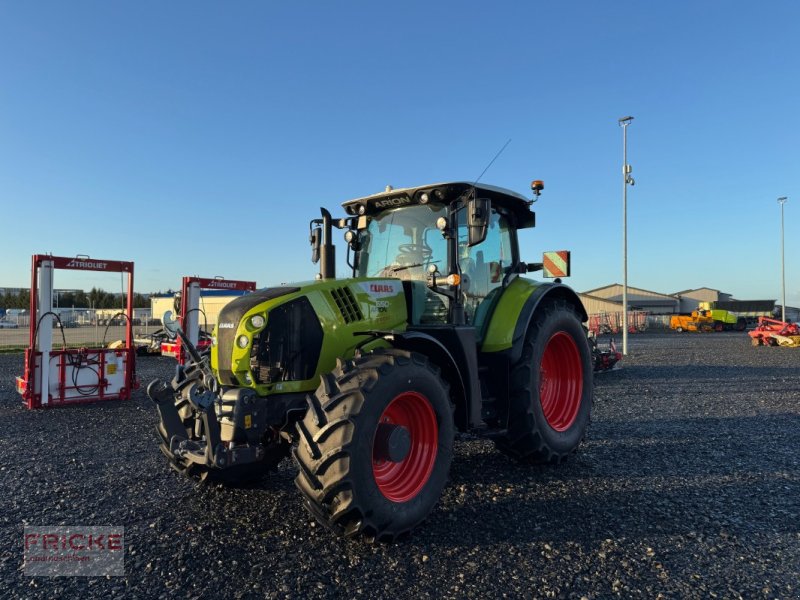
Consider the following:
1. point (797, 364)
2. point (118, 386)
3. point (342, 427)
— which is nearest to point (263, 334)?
point (342, 427)

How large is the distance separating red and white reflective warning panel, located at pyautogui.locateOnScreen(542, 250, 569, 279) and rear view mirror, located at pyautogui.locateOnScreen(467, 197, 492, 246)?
2.05 meters

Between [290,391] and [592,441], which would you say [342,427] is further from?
[592,441]

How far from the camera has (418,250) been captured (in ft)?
16.3

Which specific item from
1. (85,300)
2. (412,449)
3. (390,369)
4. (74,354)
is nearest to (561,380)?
(412,449)

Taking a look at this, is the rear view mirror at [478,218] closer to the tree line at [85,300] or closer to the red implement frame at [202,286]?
the red implement frame at [202,286]

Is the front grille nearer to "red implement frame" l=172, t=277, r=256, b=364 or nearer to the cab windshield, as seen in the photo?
the cab windshield

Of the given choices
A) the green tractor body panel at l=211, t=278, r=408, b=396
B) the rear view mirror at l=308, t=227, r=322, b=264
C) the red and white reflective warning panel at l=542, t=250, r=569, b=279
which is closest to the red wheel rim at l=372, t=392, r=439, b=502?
the green tractor body panel at l=211, t=278, r=408, b=396

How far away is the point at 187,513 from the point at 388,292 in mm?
2188

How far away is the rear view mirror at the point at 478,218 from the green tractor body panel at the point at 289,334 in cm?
96

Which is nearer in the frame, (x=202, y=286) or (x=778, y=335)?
(x=202, y=286)

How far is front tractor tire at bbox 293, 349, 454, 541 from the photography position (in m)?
3.18

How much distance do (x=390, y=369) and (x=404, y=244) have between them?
1834 millimetres

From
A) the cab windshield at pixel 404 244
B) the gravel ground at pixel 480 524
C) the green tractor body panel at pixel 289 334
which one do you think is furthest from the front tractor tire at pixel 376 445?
the cab windshield at pixel 404 244

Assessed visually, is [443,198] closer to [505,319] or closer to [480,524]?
[505,319]
